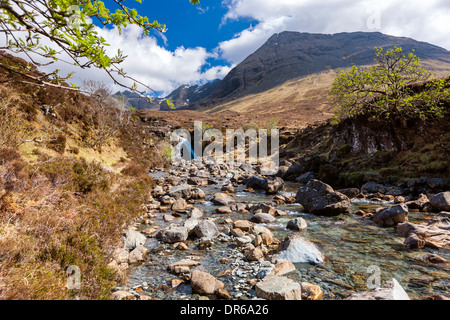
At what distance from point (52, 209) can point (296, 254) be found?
6.30 meters

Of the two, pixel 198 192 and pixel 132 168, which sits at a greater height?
pixel 132 168

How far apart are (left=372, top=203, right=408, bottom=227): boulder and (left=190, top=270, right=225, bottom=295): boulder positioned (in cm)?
709

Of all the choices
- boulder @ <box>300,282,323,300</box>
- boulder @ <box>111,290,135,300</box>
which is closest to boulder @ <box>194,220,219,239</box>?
boulder @ <box>111,290,135,300</box>

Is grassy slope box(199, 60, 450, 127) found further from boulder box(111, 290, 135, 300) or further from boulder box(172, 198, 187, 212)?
boulder box(111, 290, 135, 300)

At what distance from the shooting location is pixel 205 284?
15.1 feet

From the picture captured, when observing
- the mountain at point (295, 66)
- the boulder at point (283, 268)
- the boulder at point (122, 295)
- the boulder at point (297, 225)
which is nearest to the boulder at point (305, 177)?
the boulder at point (297, 225)

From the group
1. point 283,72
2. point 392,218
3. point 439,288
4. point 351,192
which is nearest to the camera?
point 439,288

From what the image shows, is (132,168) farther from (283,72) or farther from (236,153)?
(283,72)

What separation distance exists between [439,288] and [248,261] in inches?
159

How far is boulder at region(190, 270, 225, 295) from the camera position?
14.8 feet

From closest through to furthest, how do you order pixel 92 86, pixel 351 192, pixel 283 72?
pixel 351 192
pixel 92 86
pixel 283 72

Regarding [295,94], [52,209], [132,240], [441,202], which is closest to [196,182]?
[132,240]
